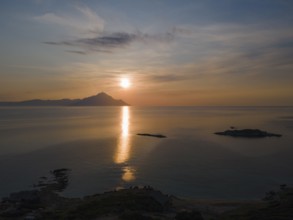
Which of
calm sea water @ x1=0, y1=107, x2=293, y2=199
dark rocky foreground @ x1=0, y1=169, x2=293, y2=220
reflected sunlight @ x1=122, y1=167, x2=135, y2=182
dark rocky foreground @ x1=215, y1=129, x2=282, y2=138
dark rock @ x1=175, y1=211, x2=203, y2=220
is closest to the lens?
dark rock @ x1=175, y1=211, x2=203, y2=220

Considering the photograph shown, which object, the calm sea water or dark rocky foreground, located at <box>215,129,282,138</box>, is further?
dark rocky foreground, located at <box>215,129,282,138</box>

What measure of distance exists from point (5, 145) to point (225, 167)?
54.8m

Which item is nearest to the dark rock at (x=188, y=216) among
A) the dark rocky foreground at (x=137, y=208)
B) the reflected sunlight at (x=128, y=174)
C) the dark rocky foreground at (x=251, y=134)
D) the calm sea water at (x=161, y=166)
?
the dark rocky foreground at (x=137, y=208)

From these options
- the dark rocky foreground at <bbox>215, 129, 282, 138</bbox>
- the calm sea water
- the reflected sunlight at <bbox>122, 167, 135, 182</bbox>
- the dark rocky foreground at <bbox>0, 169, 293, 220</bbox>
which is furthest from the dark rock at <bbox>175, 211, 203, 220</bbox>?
the dark rocky foreground at <bbox>215, 129, 282, 138</bbox>

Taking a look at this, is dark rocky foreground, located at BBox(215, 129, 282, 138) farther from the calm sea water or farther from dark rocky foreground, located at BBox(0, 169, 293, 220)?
dark rocky foreground, located at BBox(0, 169, 293, 220)

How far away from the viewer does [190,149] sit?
75938mm

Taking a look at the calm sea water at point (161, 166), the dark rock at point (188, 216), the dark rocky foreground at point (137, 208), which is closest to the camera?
the dark rock at point (188, 216)

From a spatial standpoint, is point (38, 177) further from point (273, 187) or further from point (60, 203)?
point (273, 187)

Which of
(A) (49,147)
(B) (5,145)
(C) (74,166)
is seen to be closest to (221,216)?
(C) (74,166)

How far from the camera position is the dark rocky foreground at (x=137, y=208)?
27.4 meters

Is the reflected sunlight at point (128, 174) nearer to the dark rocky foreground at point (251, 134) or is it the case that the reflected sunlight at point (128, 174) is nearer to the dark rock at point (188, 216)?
the dark rock at point (188, 216)

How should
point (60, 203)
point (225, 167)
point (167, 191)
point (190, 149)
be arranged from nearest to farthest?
1. point (60, 203)
2. point (167, 191)
3. point (225, 167)
4. point (190, 149)

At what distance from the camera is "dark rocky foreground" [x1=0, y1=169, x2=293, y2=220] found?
90.0 ft

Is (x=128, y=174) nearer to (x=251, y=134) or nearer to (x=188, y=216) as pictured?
(x=188, y=216)
